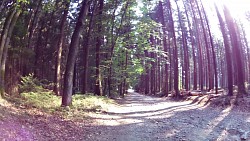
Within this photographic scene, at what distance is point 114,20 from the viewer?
2386 cm

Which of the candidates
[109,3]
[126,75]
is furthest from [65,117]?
[126,75]

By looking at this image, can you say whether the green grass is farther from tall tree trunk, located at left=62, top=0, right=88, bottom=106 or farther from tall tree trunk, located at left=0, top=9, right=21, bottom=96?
tall tree trunk, located at left=0, top=9, right=21, bottom=96

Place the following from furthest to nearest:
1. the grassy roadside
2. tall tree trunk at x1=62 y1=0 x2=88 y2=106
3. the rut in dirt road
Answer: tall tree trunk at x1=62 y1=0 x2=88 y2=106 → the grassy roadside → the rut in dirt road

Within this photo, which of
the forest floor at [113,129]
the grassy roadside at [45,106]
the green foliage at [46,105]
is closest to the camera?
the forest floor at [113,129]

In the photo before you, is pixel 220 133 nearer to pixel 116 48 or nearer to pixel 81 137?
pixel 81 137

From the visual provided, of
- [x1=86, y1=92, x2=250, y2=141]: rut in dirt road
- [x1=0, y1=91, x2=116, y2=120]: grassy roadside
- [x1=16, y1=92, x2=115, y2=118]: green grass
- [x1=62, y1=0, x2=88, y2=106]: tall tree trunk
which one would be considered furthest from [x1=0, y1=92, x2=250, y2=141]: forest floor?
[x1=62, y1=0, x2=88, y2=106]: tall tree trunk

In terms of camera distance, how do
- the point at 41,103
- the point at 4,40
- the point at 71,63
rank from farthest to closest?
the point at 71,63
the point at 41,103
the point at 4,40

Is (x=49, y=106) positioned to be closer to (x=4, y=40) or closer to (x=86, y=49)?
(x=4, y=40)

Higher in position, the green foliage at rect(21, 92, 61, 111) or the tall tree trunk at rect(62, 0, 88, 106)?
the tall tree trunk at rect(62, 0, 88, 106)

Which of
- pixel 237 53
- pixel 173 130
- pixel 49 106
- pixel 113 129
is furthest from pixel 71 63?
pixel 237 53

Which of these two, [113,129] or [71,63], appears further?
[71,63]

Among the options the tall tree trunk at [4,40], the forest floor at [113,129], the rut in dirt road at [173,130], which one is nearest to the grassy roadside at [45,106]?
the forest floor at [113,129]

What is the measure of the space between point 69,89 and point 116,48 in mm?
14051

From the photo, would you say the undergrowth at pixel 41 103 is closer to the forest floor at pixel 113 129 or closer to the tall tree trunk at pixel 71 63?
the tall tree trunk at pixel 71 63
